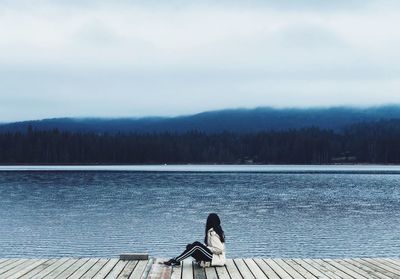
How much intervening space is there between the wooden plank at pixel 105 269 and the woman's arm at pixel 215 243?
2813 millimetres

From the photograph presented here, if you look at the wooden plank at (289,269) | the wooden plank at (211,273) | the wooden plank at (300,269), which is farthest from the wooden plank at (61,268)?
the wooden plank at (300,269)

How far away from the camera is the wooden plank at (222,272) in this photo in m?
16.8

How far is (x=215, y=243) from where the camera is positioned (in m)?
18.4

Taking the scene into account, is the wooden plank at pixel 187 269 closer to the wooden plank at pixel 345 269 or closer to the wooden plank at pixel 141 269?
the wooden plank at pixel 141 269

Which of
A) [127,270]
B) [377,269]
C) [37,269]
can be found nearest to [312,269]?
[377,269]

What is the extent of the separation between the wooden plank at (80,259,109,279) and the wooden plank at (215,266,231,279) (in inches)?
127

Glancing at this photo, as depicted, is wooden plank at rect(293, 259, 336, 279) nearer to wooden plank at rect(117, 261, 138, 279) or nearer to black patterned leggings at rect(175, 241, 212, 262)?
black patterned leggings at rect(175, 241, 212, 262)

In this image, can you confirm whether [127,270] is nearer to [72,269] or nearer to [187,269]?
[72,269]

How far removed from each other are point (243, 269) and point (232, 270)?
35cm

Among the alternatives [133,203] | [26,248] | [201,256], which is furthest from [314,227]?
[201,256]

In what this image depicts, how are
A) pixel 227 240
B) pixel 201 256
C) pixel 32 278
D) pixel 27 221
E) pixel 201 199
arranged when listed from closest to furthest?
pixel 32 278 < pixel 201 256 < pixel 227 240 < pixel 27 221 < pixel 201 199

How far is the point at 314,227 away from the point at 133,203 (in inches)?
1240

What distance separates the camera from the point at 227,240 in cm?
4431

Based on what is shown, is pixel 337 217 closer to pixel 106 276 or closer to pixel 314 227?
pixel 314 227
